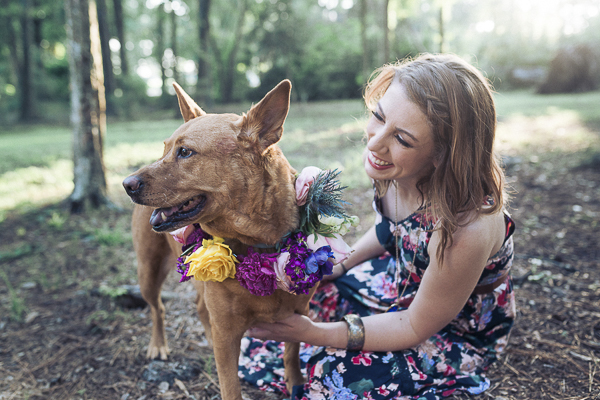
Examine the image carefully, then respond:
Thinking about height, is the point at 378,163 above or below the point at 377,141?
below

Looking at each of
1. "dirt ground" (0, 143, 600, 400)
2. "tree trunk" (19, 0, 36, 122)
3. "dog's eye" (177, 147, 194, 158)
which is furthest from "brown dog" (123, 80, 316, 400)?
"tree trunk" (19, 0, 36, 122)

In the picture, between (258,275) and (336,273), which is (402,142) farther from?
(336,273)

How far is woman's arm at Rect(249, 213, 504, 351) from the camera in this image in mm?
2072

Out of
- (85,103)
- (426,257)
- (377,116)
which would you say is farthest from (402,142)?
(85,103)

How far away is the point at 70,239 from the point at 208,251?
157 inches

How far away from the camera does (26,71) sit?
2122 centimetres

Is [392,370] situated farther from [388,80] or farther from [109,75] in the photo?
[109,75]

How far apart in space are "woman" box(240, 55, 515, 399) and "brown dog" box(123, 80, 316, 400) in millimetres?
249

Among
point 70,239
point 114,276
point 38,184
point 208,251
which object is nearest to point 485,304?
point 208,251

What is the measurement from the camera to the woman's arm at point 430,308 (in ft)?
6.80

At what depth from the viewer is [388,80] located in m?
2.43

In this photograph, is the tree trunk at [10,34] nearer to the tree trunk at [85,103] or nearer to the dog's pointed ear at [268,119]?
the tree trunk at [85,103]

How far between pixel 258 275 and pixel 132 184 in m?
0.76

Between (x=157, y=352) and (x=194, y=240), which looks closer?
(x=194, y=240)
